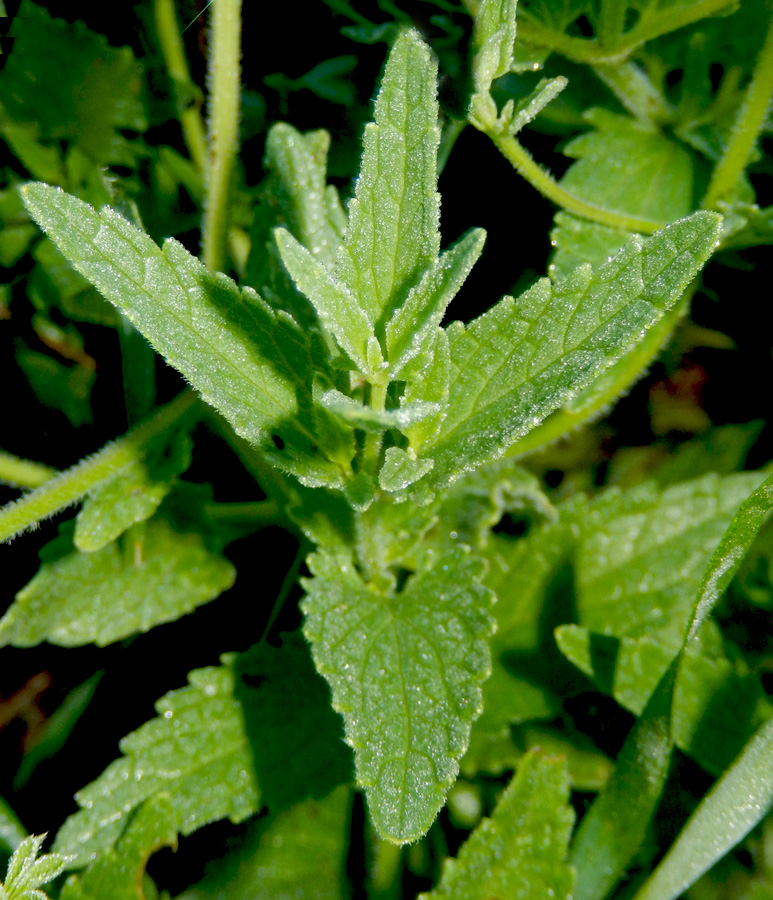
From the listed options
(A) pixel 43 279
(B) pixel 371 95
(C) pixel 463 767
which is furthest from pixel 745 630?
(A) pixel 43 279

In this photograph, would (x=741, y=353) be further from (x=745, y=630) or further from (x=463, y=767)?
(x=463, y=767)

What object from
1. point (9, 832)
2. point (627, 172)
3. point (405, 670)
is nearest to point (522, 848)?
point (405, 670)

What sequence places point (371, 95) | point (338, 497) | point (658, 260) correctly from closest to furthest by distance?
point (658, 260)
point (338, 497)
point (371, 95)

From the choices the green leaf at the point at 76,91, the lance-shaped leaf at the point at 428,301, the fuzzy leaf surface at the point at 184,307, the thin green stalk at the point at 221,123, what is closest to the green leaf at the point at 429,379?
the lance-shaped leaf at the point at 428,301

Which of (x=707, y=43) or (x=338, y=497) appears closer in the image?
(x=338, y=497)

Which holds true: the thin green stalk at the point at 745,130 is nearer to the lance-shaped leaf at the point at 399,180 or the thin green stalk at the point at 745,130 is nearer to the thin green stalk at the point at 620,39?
the thin green stalk at the point at 620,39

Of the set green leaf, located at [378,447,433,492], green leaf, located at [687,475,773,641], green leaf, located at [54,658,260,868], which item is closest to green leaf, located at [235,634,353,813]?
green leaf, located at [54,658,260,868]
